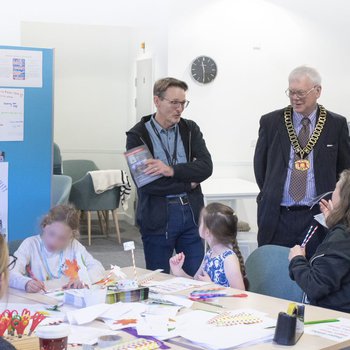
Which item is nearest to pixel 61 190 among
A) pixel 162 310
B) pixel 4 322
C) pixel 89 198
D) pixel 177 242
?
pixel 89 198

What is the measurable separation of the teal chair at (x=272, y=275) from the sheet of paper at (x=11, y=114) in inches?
91.2

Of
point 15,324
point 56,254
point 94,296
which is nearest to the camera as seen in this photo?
point 15,324

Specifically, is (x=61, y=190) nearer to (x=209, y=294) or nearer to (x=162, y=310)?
(x=209, y=294)

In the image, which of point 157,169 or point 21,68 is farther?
point 21,68

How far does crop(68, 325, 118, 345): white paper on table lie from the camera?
2363 mm

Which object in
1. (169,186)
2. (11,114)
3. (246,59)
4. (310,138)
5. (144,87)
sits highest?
(246,59)

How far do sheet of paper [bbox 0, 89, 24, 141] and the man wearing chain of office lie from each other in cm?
196

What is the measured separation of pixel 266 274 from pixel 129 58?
6695 millimetres

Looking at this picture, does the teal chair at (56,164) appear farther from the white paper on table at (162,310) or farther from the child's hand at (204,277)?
the white paper on table at (162,310)

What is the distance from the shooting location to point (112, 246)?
26.3 ft

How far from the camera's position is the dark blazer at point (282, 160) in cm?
397

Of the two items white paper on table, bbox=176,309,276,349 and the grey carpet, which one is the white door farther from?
white paper on table, bbox=176,309,276,349

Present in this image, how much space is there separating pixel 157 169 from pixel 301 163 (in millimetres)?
838

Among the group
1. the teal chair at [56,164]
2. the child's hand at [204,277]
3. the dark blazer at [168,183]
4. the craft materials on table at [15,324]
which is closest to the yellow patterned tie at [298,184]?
the dark blazer at [168,183]
